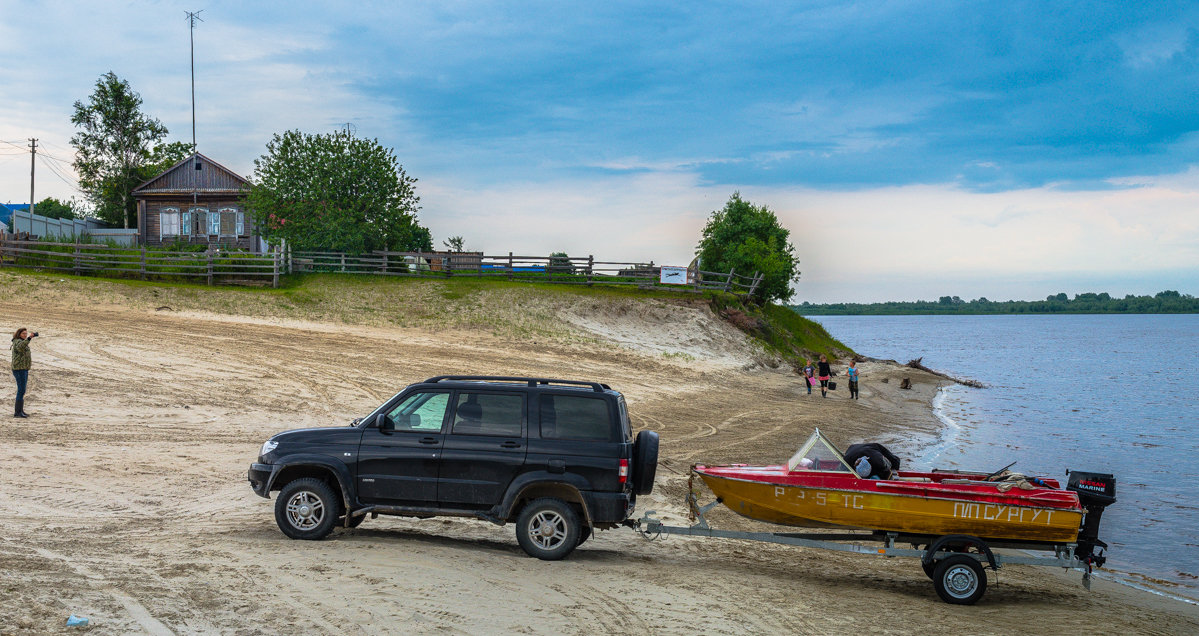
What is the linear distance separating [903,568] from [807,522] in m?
2.47

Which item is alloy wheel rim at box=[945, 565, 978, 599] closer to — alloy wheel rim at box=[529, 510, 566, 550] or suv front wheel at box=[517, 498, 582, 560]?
suv front wheel at box=[517, 498, 582, 560]

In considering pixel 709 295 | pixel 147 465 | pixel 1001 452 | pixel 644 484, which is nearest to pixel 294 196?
pixel 709 295

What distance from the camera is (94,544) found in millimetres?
9570

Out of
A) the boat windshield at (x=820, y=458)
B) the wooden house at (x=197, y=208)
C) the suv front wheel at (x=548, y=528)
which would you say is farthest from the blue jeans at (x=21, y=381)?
the wooden house at (x=197, y=208)

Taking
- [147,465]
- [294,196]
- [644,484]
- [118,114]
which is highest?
[118,114]

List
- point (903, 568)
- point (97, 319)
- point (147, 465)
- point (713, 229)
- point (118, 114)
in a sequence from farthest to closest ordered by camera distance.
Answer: point (713, 229), point (118, 114), point (97, 319), point (147, 465), point (903, 568)

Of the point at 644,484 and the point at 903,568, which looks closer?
the point at 644,484

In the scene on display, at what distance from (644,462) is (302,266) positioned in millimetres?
39570

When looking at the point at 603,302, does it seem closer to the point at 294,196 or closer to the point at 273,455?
the point at 294,196

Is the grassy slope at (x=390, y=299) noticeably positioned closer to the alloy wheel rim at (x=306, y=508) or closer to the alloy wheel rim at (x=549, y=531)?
the alloy wheel rim at (x=306, y=508)

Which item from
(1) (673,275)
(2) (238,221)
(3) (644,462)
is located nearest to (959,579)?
(3) (644,462)

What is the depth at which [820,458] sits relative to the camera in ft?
32.3

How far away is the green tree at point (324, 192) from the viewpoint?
46.9 metres

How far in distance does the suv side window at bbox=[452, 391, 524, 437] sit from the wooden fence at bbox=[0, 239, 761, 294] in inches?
1359
